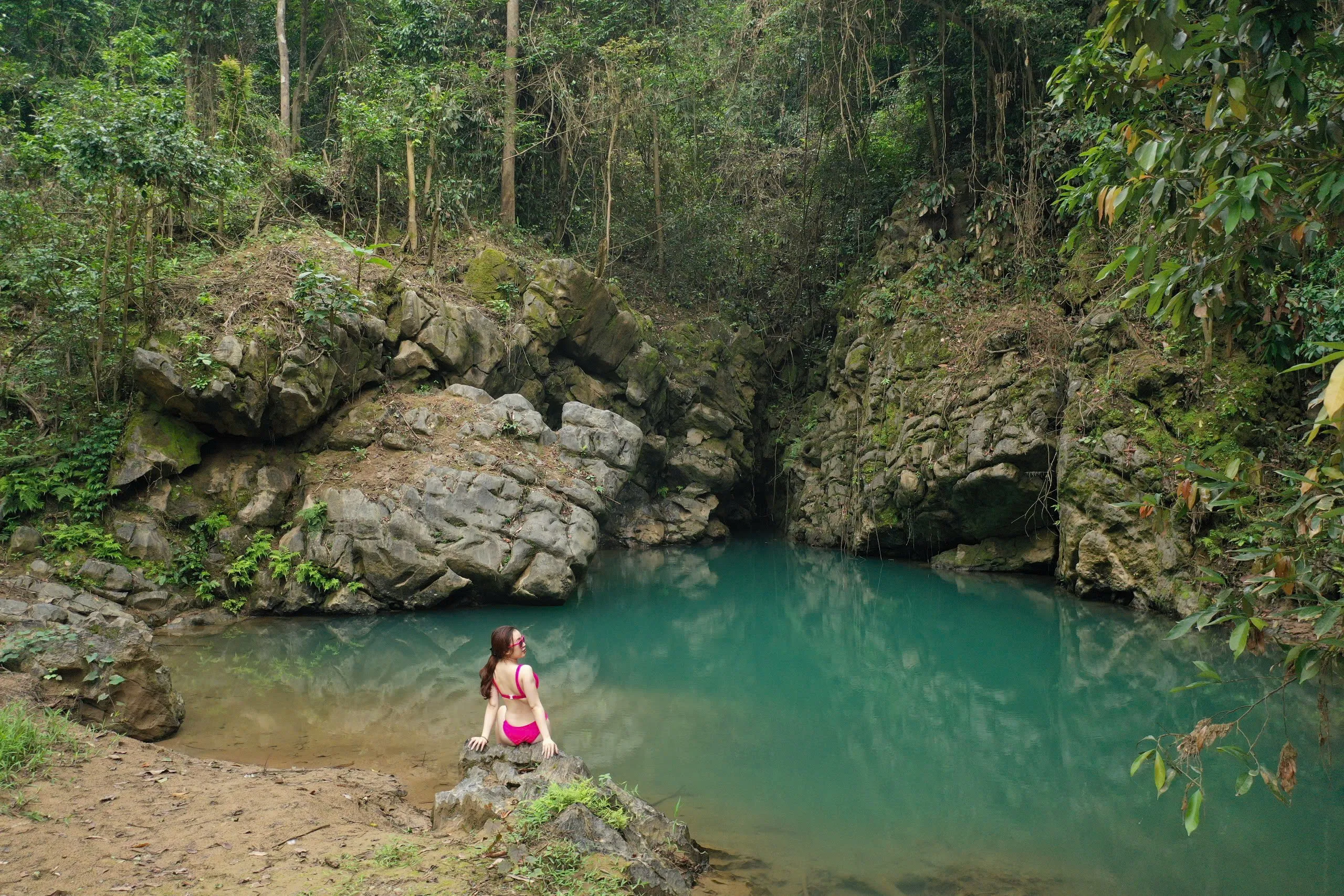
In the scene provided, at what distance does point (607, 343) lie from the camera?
53.2 feet


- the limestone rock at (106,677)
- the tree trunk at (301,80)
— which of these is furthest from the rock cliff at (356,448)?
the tree trunk at (301,80)

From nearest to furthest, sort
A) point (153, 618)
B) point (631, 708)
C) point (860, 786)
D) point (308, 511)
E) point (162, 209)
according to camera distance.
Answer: point (860, 786) < point (631, 708) < point (153, 618) < point (308, 511) < point (162, 209)

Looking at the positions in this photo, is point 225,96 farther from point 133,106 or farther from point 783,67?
point 783,67

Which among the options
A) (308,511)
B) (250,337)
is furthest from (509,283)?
(308,511)

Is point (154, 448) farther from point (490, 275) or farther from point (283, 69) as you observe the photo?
point (283, 69)

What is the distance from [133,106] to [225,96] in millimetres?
5837

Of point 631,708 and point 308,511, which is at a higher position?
point 308,511

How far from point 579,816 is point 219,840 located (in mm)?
1608

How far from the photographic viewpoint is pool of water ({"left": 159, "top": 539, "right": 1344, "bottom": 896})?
15.6 feet

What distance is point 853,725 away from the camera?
729 cm

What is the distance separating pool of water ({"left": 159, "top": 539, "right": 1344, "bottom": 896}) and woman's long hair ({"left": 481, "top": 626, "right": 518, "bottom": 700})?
35.8 inches

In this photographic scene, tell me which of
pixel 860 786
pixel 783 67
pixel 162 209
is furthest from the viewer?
pixel 783 67

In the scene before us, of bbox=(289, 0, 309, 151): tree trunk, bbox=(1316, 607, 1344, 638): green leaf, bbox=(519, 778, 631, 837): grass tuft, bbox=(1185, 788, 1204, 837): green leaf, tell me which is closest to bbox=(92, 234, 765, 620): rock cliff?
bbox=(289, 0, 309, 151): tree trunk

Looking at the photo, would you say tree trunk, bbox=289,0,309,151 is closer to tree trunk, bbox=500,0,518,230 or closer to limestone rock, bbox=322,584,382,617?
tree trunk, bbox=500,0,518,230
